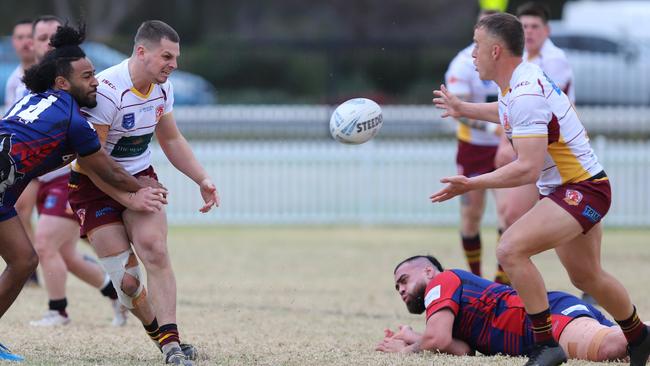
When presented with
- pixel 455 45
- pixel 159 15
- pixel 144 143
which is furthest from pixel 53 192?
pixel 159 15

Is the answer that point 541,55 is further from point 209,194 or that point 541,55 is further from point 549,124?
point 209,194

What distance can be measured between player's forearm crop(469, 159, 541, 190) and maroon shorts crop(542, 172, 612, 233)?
26 centimetres

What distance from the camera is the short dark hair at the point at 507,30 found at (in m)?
6.26

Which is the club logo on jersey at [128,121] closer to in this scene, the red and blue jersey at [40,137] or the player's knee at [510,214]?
the red and blue jersey at [40,137]

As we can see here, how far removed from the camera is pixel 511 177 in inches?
235

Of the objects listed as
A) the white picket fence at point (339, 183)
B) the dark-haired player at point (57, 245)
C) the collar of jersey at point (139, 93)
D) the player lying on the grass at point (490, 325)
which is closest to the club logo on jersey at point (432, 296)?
the player lying on the grass at point (490, 325)

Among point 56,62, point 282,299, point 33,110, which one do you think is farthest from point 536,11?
point 33,110

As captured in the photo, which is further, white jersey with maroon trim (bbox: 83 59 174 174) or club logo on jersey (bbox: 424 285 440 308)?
club logo on jersey (bbox: 424 285 440 308)

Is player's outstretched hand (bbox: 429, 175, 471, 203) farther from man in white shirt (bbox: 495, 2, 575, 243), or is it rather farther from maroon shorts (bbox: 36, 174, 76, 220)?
maroon shorts (bbox: 36, 174, 76, 220)

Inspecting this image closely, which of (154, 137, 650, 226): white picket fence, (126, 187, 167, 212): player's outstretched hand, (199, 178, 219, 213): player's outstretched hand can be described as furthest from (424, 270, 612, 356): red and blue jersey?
(154, 137, 650, 226): white picket fence

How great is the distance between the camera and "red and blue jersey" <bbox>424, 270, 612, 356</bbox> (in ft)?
22.0

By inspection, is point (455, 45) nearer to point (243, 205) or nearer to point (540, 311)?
point (243, 205)

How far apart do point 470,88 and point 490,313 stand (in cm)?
376

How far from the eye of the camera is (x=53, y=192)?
29.3 ft
